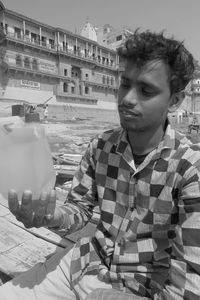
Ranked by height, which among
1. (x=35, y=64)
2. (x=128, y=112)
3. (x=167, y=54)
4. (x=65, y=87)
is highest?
(x=35, y=64)

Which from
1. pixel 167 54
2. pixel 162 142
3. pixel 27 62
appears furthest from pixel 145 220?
pixel 27 62

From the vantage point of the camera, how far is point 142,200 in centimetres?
153

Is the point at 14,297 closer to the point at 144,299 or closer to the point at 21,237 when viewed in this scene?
the point at 144,299

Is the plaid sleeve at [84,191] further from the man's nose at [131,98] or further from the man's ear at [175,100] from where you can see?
the man's ear at [175,100]

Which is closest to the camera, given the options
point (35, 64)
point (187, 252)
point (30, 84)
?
point (187, 252)

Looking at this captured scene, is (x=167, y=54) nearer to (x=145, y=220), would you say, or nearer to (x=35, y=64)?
(x=145, y=220)

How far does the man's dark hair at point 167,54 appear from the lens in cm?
147

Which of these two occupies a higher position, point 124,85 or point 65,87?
point 65,87

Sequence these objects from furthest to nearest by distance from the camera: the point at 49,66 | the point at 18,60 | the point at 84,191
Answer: the point at 49,66 → the point at 18,60 → the point at 84,191

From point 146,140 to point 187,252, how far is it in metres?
0.63

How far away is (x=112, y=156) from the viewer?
5.66ft

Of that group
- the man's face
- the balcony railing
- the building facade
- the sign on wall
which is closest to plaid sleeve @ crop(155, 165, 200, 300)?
the man's face

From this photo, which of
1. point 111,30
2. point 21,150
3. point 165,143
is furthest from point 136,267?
point 111,30

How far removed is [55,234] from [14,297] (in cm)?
118
